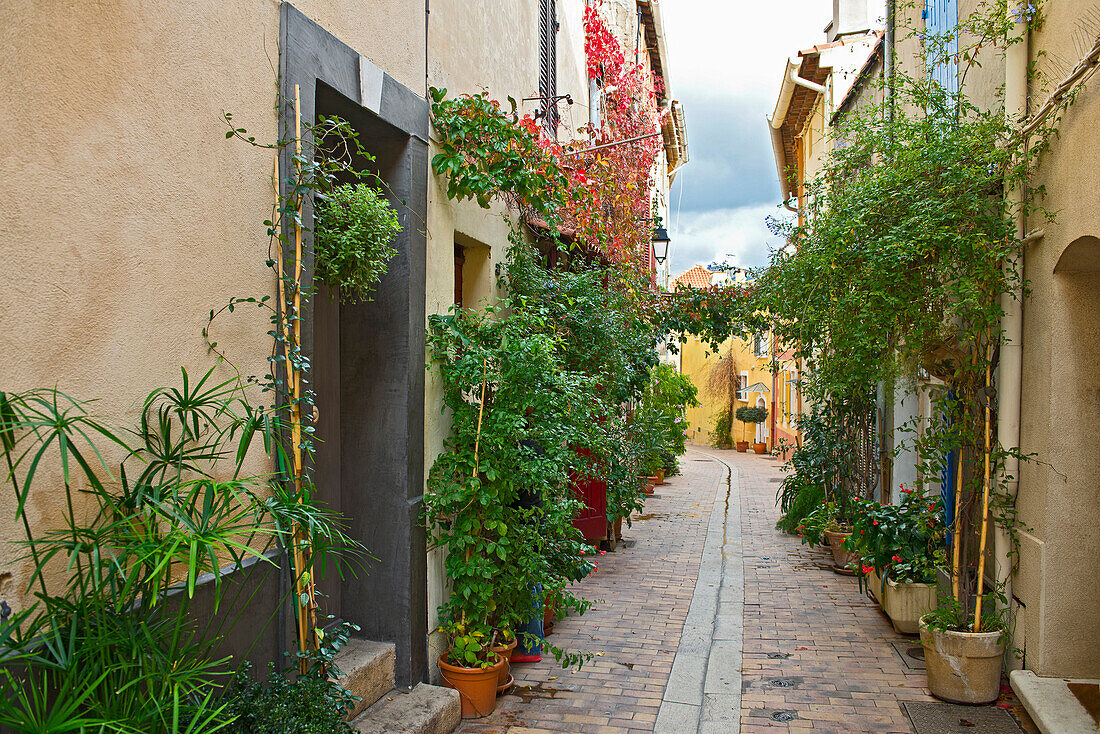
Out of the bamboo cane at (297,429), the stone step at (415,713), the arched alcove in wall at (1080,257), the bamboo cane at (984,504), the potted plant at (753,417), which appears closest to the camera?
the bamboo cane at (297,429)

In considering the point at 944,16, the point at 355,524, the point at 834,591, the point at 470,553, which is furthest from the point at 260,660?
the point at 944,16

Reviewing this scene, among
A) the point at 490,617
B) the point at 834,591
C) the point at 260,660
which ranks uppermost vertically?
the point at 260,660

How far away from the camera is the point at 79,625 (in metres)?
2.10

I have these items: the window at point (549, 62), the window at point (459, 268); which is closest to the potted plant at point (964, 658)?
the window at point (459, 268)

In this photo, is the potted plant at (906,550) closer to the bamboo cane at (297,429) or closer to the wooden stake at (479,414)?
the wooden stake at (479,414)

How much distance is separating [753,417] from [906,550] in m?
24.4

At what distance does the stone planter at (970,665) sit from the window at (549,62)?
5670 millimetres

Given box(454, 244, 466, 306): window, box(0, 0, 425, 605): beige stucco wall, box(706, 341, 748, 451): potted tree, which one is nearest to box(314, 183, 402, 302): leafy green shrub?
box(0, 0, 425, 605): beige stucco wall

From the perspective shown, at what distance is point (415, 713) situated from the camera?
4.16 metres

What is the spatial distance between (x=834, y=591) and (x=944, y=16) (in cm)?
552

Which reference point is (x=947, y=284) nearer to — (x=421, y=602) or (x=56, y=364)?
(x=421, y=602)

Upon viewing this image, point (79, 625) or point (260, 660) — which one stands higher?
point (79, 625)

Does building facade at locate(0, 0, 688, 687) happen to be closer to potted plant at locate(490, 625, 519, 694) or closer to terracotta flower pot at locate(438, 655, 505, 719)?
terracotta flower pot at locate(438, 655, 505, 719)

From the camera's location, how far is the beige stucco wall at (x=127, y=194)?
212cm
